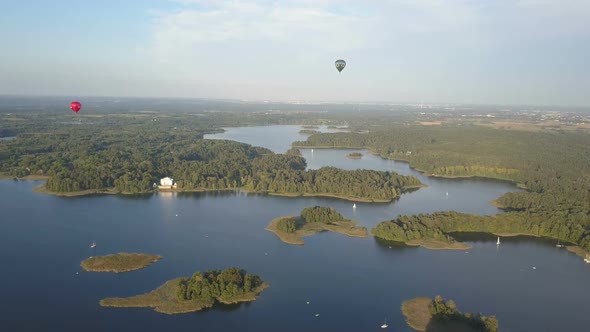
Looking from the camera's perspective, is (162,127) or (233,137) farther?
(162,127)

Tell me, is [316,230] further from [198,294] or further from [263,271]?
[198,294]

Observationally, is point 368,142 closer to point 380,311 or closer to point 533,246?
point 533,246

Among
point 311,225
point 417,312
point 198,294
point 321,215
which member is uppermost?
point 321,215

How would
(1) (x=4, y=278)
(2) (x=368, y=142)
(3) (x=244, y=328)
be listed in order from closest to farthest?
(3) (x=244, y=328)
(1) (x=4, y=278)
(2) (x=368, y=142)

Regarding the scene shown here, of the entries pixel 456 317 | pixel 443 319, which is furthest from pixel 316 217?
pixel 456 317

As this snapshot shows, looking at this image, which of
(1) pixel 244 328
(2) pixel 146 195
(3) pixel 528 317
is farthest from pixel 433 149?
(1) pixel 244 328

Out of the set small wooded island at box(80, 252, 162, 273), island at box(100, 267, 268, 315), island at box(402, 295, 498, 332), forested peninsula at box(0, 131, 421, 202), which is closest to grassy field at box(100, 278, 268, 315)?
island at box(100, 267, 268, 315)

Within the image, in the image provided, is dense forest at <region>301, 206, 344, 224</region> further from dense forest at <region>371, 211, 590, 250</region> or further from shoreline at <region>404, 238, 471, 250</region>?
shoreline at <region>404, 238, 471, 250</region>
